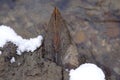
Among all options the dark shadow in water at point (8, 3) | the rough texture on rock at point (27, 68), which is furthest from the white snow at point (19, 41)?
the dark shadow in water at point (8, 3)

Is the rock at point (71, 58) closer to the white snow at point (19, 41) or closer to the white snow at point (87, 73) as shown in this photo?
the white snow at point (87, 73)

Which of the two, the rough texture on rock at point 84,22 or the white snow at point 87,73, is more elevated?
the rough texture on rock at point 84,22

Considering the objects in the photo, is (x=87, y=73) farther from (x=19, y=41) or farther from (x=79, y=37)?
(x=19, y=41)

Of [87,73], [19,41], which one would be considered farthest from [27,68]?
[87,73]

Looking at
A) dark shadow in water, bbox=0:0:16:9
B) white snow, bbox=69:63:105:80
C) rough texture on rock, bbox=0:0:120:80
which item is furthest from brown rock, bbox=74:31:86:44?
dark shadow in water, bbox=0:0:16:9

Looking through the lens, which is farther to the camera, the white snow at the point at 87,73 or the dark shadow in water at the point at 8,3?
the dark shadow in water at the point at 8,3

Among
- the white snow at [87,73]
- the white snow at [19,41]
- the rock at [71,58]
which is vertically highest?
the white snow at [19,41]

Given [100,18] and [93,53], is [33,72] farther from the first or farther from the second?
[100,18]
